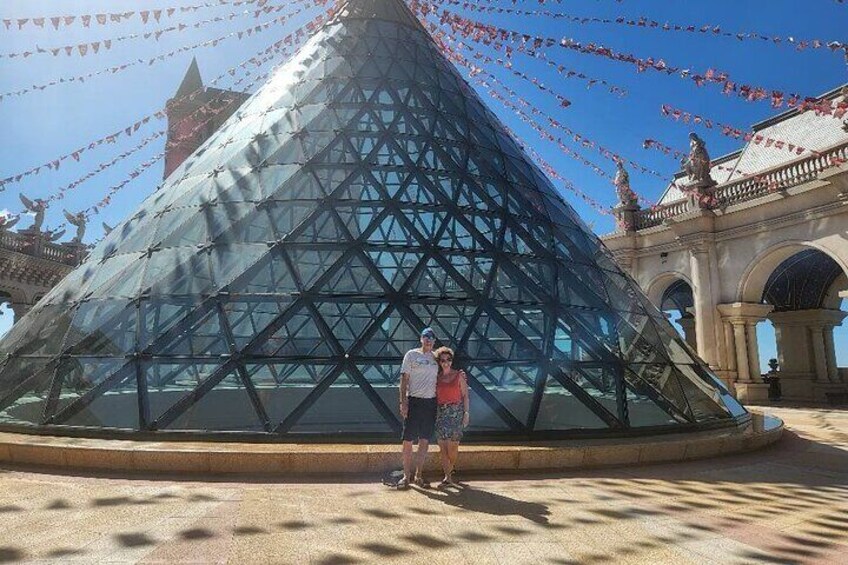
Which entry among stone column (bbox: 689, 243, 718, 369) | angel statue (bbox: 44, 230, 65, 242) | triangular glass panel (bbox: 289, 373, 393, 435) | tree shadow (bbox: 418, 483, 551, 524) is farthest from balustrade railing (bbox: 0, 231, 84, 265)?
stone column (bbox: 689, 243, 718, 369)

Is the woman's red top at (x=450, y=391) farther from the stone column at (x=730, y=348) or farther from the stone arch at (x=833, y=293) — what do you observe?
the stone arch at (x=833, y=293)

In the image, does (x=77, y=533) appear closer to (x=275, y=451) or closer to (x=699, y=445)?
(x=275, y=451)

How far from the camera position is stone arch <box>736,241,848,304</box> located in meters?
21.9

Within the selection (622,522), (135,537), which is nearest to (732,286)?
(622,522)

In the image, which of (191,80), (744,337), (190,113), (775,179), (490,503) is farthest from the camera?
(191,80)

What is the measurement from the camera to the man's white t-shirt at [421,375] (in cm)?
607

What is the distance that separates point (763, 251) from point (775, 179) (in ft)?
10.6

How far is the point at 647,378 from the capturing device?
9.05 m

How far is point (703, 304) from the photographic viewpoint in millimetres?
24453

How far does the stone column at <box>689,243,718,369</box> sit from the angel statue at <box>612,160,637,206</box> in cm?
574

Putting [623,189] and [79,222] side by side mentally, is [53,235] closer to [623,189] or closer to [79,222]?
[79,222]

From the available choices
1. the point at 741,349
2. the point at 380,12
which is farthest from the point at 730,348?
the point at 380,12

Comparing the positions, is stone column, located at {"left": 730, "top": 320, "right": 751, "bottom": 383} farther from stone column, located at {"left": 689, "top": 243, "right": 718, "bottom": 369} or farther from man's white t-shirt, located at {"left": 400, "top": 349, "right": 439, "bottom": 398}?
man's white t-shirt, located at {"left": 400, "top": 349, "right": 439, "bottom": 398}

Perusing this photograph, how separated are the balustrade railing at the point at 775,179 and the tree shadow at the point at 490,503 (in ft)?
70.3
